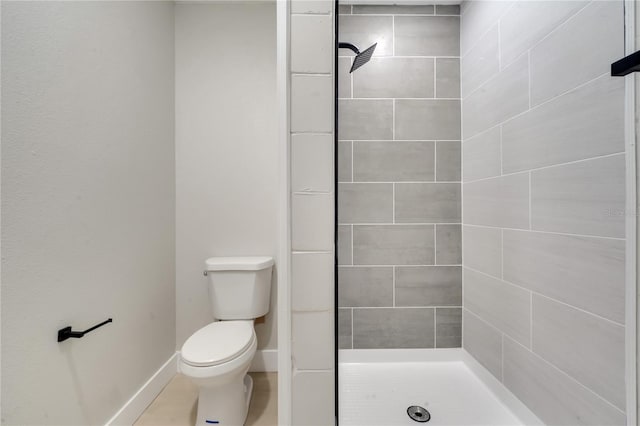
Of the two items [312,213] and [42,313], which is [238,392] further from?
[312,213]

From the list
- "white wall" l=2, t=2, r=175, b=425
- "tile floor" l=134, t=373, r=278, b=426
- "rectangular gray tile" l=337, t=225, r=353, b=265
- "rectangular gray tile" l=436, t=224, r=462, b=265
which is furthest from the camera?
"tile floor" l=134, t=373, r=278, b=426

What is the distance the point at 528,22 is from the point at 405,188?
0.78 meters

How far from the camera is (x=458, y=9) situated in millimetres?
1230

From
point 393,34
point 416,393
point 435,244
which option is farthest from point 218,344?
point 393,34

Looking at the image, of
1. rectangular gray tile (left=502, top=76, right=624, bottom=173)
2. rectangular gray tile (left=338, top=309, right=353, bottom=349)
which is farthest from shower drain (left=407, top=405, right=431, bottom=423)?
rectangular gray tile (left=502, top=76, right=624, bottom=173)

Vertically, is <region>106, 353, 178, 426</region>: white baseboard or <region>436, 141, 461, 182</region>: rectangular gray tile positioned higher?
<region>436, 141, 461, 182</region>: rectangular gray tile

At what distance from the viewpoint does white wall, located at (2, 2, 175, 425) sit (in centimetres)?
86

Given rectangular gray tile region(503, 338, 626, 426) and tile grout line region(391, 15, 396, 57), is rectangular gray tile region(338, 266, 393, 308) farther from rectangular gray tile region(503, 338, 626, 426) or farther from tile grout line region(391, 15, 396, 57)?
tile grout line region(391, 15, 396, 57)

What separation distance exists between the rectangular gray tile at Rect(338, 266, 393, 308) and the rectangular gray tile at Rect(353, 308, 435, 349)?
4 cm

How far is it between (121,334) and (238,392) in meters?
0.63

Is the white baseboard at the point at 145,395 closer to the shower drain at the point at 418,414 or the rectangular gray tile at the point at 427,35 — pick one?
the shower drain at the point at 418,414

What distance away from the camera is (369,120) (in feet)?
3.77

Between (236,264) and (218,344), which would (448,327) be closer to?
(218,344)

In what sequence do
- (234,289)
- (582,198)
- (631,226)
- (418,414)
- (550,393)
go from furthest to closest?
(234,289) → (418,414) → (550,393) → (582,198) → (631,226)
